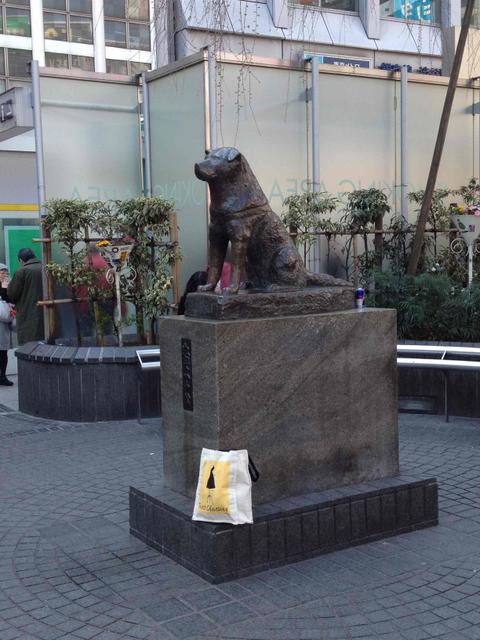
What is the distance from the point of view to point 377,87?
12148 mm

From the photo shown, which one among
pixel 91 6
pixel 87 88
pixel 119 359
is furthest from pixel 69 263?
pixel 91 6

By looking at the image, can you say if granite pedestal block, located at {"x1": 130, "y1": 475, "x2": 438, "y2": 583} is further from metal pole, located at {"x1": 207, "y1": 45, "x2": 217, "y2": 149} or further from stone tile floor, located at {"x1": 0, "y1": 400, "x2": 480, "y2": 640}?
metal pole, located at {"x1": 207, "y1": 45, "x2": 217, "y2": 149}

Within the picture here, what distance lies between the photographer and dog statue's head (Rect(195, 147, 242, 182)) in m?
4.93

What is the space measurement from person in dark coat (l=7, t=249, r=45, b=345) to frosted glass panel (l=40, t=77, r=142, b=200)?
1.09 metres

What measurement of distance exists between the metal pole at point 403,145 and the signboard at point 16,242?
8.39m

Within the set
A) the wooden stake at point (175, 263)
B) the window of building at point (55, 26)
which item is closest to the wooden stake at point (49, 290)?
the wooden stake at point (175, 263)

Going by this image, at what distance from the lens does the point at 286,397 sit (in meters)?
4.81

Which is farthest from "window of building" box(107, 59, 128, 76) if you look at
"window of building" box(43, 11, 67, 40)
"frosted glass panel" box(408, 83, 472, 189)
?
"frosted glass panel" box(408, 83, 472, 189)

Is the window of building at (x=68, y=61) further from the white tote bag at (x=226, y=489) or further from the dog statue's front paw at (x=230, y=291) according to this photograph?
the white tote bag at (x=226, y=489)

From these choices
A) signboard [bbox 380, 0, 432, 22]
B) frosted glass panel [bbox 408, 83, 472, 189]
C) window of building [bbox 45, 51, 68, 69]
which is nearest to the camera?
frosted glass panel [bbox 408, 83, 472, 189]

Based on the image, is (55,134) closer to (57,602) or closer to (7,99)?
(7,99)

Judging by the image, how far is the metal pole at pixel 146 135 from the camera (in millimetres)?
11617

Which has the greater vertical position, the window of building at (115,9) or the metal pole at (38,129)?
the window of building at (115,9)

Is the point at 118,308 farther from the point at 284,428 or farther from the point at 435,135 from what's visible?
the point at 435,135
